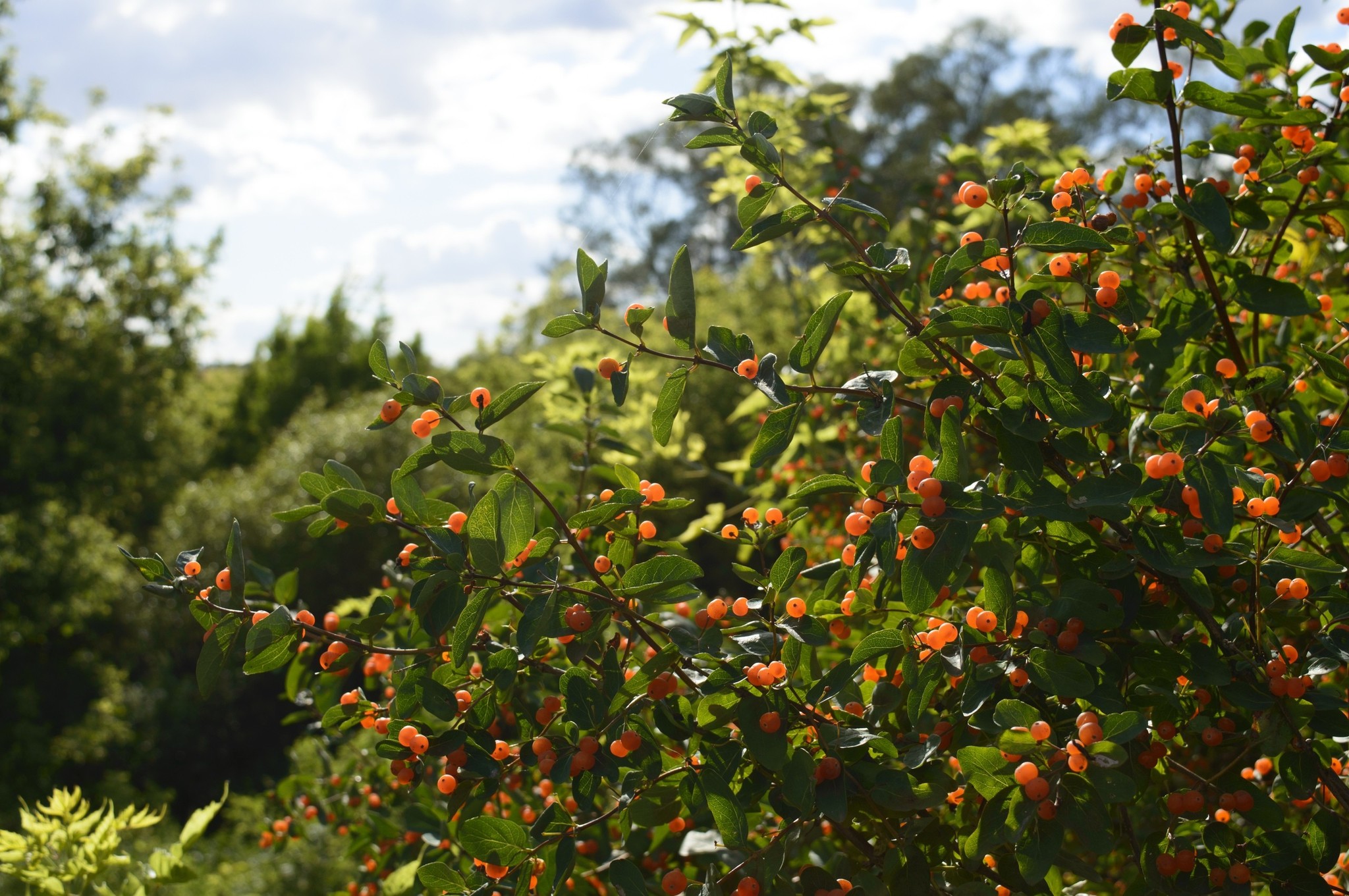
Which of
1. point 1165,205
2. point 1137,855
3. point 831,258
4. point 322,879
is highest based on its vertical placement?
point 831,258

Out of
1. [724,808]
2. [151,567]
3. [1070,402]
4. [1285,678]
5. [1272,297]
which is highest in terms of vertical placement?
[1272,297]

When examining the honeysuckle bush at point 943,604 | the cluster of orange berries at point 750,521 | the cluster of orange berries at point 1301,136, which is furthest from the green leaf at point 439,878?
the cluster of orange berries at point 1301,136

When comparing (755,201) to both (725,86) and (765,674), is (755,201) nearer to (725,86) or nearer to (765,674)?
(725,86)

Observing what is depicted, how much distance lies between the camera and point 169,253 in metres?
11.9

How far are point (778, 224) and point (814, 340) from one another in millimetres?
135

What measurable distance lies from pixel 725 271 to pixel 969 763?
65.9 ft

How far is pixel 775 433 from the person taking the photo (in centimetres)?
102

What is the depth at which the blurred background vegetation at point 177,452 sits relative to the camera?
4.54 meters

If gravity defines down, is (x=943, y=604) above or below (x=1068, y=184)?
below

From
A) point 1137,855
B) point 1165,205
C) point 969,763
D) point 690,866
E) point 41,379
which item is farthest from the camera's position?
point 41,379

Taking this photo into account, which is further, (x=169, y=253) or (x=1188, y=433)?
(x=169, y=253)

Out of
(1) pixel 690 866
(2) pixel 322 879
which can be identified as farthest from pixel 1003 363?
(2) pixel 322 879

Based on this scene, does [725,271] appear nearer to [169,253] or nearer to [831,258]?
[169,253]

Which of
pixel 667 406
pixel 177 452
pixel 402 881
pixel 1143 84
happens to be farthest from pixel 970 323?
pixel 177 452
